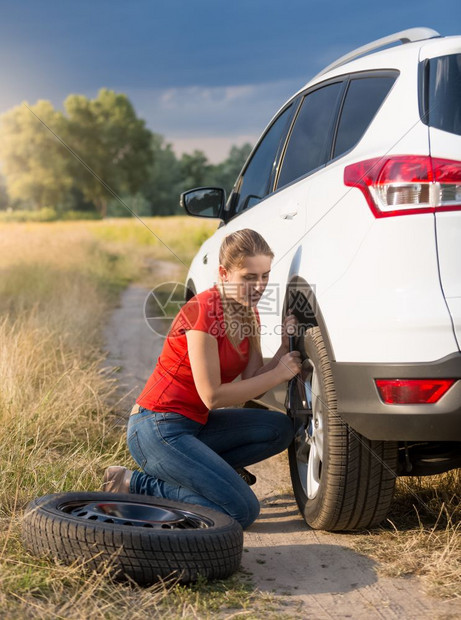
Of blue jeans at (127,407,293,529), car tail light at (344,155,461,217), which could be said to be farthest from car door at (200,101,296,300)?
car tail light at (344,155,461,217)

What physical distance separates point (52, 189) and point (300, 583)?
6884cm

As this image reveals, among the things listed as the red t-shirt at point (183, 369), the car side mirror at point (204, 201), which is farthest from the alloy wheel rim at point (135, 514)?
the car side mirror at point (204, 201)

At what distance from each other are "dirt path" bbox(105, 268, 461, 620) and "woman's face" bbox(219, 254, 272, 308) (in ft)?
3.44

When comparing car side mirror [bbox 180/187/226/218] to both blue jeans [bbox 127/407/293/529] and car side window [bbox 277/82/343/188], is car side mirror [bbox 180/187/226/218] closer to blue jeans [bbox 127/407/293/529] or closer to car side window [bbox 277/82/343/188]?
car side window [bbox 277/82/343/188]

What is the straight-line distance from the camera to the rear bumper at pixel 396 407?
2.73 meters

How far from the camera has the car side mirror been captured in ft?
16.5

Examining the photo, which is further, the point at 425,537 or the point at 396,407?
the point at 425,537

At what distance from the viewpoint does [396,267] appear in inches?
111

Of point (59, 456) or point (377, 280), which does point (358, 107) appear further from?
point (59, 456)

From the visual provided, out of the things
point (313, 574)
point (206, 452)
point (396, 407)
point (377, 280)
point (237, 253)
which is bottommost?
point (313, 574)

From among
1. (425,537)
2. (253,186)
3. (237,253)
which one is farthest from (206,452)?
(253,186)

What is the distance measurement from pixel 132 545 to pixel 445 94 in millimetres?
1953

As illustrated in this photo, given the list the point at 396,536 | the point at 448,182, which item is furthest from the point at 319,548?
the point at 448,182

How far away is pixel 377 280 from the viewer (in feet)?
9.36
